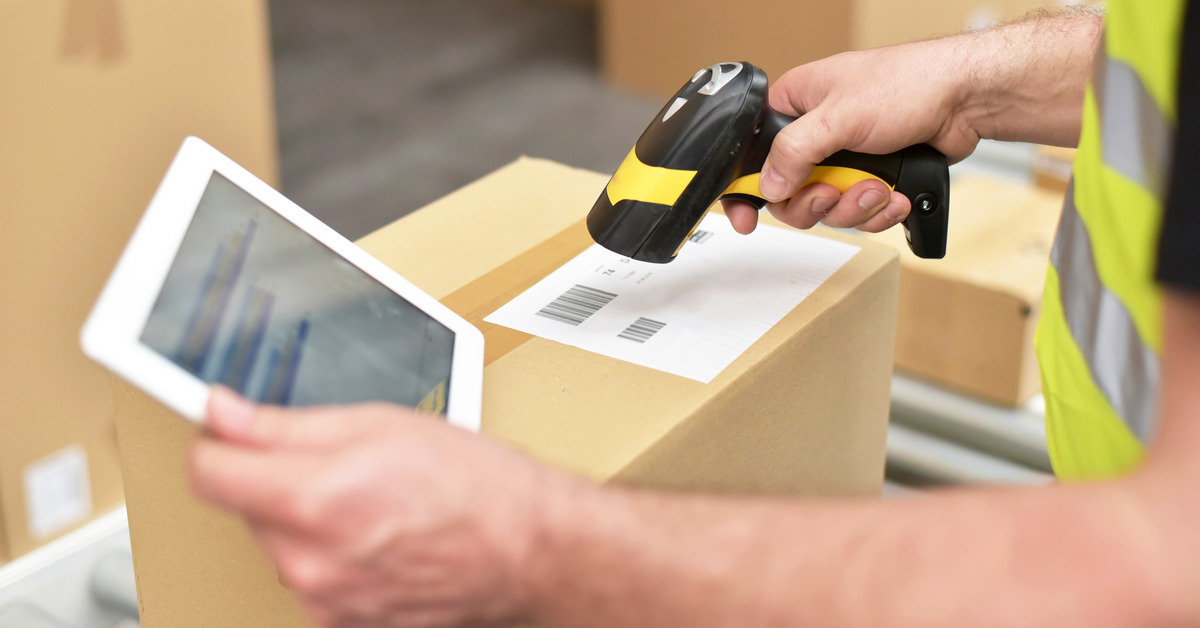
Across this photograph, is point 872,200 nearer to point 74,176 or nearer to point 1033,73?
point 1033,73

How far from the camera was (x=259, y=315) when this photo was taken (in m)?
0.49

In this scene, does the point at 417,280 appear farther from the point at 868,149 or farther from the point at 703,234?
the point at 868,149

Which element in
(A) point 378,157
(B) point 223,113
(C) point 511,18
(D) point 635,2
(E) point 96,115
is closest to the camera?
(E) point 96,115

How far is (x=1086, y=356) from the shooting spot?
19.7 inches

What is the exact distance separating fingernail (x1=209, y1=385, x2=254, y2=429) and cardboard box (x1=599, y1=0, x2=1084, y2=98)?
207 cm

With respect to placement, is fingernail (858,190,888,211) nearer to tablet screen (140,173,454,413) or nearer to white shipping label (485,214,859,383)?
white shipping label (485,214,859,383)

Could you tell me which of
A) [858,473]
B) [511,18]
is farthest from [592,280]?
[511,18]

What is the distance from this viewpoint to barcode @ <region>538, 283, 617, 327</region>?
68 centimetres

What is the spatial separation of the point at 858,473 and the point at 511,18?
2.75m

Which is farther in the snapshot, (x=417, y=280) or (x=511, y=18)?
(x=511, y=18)

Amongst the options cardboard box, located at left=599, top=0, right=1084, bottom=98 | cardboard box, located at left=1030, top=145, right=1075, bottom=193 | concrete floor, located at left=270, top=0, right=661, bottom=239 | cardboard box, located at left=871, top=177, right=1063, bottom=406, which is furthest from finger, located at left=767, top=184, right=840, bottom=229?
cardboard box, located at left=599, top=0, right=1084, bottom=98

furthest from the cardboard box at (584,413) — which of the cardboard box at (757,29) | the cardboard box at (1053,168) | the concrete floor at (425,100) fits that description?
the cardboard box at (757,29)

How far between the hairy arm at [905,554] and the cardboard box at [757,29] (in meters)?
2.04

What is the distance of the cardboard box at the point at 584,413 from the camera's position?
577mm
